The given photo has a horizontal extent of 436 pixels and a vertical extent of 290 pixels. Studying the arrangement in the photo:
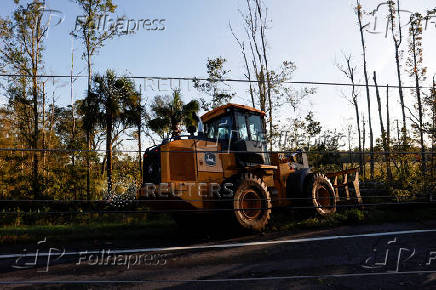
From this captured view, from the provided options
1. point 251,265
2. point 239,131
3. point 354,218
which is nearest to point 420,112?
point 354,218

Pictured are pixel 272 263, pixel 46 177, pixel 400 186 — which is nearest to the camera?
pixel 272 263

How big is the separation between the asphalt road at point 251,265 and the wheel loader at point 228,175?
2.66ft

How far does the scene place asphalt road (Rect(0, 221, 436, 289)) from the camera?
4000mm

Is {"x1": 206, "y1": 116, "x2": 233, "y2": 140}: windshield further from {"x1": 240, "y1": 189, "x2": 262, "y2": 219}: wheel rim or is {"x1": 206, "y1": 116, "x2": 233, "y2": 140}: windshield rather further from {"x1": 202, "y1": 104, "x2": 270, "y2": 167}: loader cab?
{"x1": 240, "y1": 189, "x2": 262, "y2": 219}: wheel rim

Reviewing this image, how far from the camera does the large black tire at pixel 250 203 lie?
640cm

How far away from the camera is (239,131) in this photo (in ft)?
24.2

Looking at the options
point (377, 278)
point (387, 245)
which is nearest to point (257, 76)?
point (387, 245)

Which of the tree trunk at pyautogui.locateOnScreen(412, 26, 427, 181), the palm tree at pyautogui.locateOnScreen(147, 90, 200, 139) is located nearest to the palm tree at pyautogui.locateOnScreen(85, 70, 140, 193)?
the palm tree at pyautogui.locateOnScreen(147, 90, 200, 139)

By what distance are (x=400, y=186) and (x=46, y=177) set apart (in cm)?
1382

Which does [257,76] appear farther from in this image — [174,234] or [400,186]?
[174,234]

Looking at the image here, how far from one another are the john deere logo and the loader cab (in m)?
0.55

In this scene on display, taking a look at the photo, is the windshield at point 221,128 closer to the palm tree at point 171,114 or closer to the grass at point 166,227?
the grass at point 166,227

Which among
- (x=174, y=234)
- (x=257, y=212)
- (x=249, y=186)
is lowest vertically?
(x=174, y=234)

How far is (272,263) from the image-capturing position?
15.8 feet
